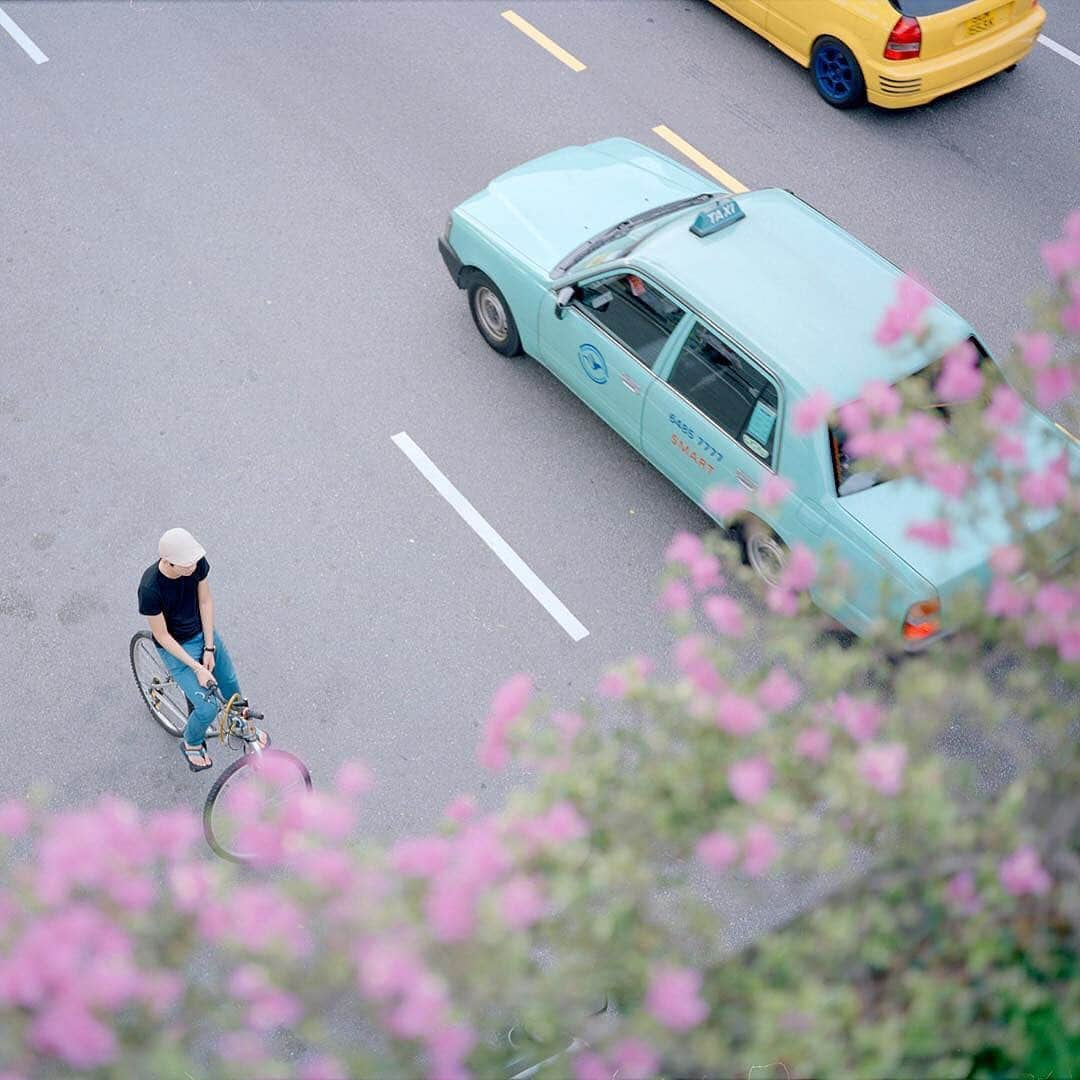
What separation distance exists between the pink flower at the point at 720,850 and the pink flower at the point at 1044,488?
1.56 metres

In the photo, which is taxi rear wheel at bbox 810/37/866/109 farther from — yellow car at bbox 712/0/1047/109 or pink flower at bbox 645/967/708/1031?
pink flower at bbox 645/967/708/1031

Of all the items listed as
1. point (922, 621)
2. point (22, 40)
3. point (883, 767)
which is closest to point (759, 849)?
point (883, 767)

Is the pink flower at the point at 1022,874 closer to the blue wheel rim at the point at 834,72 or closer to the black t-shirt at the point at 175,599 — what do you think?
the black t-shirt at the point at 175,599

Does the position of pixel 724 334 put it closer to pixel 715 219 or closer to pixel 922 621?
pixel 715 219

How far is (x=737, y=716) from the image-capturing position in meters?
3.79

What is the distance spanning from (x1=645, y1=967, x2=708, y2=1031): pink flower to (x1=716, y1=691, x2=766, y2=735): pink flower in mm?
736

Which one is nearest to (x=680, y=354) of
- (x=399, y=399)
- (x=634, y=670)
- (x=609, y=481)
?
(x=609, y=481)

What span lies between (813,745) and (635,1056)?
42.1 inches

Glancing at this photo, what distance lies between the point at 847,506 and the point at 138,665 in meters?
4.00

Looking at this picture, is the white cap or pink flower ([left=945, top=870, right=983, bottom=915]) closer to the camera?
pink flower ([left=945, top=870, right=983, bottom=915])

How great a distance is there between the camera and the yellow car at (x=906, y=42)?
9.66m

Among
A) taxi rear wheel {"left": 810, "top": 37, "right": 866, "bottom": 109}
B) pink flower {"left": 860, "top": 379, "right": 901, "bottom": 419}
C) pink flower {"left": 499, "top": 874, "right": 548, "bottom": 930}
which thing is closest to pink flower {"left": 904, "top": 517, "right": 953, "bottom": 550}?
pink flower {"left": 860, "top": 379, "right": 901, "bottom": 419}

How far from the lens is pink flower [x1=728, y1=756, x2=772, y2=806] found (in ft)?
11.7

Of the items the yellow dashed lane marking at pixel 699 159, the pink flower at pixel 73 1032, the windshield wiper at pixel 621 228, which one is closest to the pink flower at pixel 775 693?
the pink flower at pixel 73 1032
